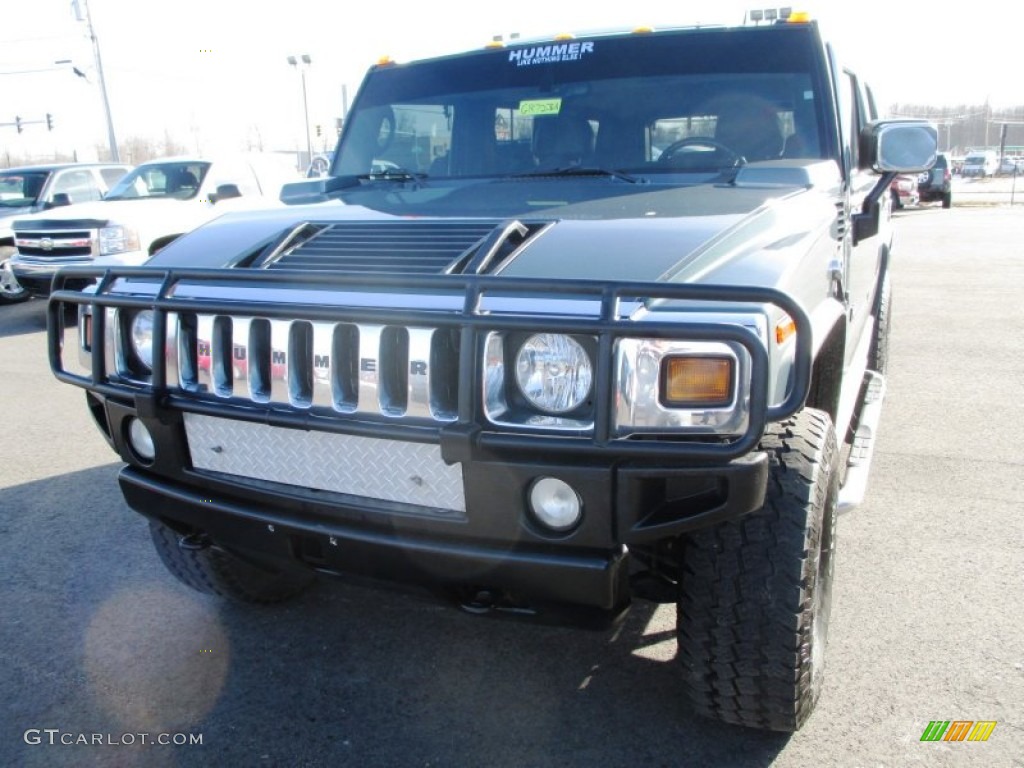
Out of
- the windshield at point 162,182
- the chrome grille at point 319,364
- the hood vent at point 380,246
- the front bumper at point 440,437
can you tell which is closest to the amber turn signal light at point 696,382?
the front bumper at point 440,437

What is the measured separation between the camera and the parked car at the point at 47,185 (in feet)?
38.7

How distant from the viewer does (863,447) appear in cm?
346

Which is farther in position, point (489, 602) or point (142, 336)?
point (142, 336)

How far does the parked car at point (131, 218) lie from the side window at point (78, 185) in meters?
2.20

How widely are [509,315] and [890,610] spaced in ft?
6.56

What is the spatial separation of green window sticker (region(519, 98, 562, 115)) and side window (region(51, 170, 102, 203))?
10561mm

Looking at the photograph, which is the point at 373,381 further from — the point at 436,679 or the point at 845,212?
the point at 845,212

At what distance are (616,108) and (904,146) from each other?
103 centimetres

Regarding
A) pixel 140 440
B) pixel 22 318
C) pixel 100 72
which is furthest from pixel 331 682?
pixel 100 72

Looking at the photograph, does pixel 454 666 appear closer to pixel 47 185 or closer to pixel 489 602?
pixel 489 602

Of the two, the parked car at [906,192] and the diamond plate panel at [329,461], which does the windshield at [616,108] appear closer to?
the diamond plate panel at [329,461]

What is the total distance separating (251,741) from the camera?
8.30 ft

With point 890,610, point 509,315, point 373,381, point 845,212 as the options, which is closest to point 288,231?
point 373,381

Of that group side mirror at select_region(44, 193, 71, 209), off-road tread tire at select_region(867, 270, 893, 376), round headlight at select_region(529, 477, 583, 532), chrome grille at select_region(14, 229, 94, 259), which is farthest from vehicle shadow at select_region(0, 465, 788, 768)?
side mirror at select_region(44, 193, 71, 209)
